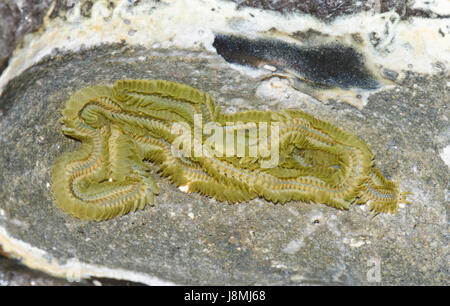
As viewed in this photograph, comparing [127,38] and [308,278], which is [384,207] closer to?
[308,278]

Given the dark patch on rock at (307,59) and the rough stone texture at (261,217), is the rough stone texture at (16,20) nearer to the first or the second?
the rough stone texture at (261,217)

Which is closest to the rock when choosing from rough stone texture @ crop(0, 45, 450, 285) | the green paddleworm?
rough stone texture @ crop(0, 45, 450, 285)

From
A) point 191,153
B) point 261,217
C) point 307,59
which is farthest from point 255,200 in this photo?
point 307,59

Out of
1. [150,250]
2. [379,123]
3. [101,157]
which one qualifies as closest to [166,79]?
[101,157]

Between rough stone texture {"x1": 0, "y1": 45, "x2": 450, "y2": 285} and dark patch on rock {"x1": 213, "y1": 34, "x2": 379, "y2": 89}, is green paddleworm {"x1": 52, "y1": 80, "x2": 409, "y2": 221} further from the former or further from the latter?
dark patch on rock {"x1": 213, "y1": 34, "x2": 379, "y2": 89}

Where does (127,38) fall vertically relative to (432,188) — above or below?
above
